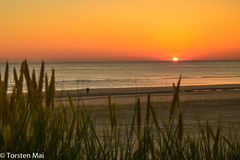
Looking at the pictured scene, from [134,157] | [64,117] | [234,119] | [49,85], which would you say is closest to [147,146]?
[134,157]

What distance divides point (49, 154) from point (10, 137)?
23 centimetres

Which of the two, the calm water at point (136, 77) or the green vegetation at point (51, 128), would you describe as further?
the calm water at point (136, 77)

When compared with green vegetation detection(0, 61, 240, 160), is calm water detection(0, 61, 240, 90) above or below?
below

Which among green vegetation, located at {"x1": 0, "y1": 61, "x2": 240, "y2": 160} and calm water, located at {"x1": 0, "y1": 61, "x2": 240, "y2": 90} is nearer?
green vegetation, located at {"x1": 0, "y1": 61, "x2": 240, "y2": 160}

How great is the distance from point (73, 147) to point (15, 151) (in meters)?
0.34

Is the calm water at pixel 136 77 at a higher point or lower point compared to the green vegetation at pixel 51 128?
lower

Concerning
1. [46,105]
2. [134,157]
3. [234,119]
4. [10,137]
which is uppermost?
[46,105]

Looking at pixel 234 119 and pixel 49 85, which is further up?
pixel 49 85

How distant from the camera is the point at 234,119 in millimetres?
13062

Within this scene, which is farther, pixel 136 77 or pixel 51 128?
pixel 136 77

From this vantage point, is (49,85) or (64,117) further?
(64,117)

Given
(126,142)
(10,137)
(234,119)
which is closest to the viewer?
(10,137)

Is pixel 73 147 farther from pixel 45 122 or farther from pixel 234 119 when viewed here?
pixel 234 119

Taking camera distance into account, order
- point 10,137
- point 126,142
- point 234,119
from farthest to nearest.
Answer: point 234,119 → point 126,142 → point 10,137
